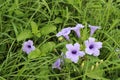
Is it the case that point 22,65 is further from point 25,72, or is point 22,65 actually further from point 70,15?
point 70,15

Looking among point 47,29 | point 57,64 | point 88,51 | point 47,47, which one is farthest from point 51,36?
point 88,51

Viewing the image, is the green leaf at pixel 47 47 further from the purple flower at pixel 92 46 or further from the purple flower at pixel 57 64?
the purple flower at pixel 92 46

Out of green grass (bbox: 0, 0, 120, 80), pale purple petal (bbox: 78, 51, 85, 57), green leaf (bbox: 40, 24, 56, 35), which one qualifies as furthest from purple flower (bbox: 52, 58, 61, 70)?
green leaf (bbox: 40, 24, 56, 35)

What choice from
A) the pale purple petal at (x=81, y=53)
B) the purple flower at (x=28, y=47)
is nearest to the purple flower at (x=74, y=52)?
the pale purple petal at (x=81, y=53)

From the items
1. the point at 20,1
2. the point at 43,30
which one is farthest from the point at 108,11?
the point at 20,1

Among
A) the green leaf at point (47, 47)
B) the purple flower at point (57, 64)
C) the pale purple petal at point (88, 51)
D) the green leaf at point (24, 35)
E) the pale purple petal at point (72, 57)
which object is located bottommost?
the purple flower at point (57, 64)

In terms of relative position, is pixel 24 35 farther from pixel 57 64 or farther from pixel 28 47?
pixel 57 64

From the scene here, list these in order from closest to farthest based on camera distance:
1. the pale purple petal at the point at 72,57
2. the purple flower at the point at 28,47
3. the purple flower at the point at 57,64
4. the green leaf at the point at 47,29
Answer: the pale purple petal at the point at 72,57
the purple flower at the point at 57,64
the purple flower at the point at 28,47
the green leaf at the point at 47,29

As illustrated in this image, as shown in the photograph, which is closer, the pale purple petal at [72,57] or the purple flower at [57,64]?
the pale purple petal at [72,57]
